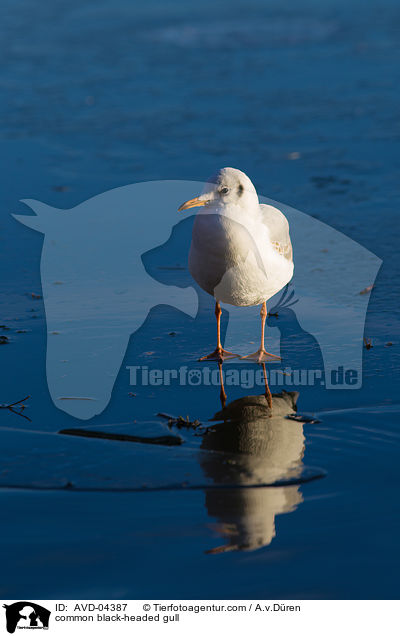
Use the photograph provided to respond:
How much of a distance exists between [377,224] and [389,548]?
5.16 metres

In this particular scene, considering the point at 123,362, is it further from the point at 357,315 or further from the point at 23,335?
the point at 357,315

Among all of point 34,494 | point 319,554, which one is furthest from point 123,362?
point 319,554

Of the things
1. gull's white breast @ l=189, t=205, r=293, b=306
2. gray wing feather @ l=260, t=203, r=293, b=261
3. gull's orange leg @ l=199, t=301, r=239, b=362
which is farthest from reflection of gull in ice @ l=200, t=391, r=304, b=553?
gray wing feather @ l=260, t=203, r=293, b=261

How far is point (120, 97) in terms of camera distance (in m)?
12.5

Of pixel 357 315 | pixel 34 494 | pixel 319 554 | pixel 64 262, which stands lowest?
pixel 319 554

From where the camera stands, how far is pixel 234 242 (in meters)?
5.24

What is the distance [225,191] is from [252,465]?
174 cm

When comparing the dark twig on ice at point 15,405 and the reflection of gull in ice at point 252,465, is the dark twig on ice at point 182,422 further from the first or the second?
the dark twig on ice at point 15,405

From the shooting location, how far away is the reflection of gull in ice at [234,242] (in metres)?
5.21

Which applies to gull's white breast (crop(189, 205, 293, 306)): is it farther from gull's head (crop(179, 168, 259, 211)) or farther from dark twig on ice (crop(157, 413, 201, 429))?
dark twig on ice (crop(157, 413, 201, 429))
